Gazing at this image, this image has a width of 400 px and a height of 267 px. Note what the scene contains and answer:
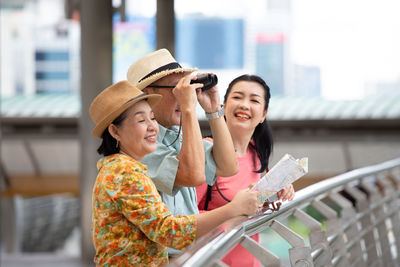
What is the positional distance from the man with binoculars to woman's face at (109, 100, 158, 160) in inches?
3.6

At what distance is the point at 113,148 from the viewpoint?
5.41ft

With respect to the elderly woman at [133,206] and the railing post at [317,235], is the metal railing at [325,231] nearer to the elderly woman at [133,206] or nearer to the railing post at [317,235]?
the railing post at [317,235]

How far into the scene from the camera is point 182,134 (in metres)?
1.75

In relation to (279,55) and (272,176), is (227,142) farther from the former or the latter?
Answer: (279,55)

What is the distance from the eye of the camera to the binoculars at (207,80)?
177cm

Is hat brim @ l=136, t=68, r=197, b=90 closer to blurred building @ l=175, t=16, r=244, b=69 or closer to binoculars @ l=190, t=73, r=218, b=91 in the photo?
binoculars @ l=190, t=73, r=218, b=91

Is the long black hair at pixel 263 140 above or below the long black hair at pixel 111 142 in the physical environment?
below

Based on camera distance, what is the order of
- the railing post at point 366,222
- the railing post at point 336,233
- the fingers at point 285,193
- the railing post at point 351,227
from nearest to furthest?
the fingers at point 285,193 < the railing post at point 336,233 < the railing post at point 351,227 < the railing post at point 366,222

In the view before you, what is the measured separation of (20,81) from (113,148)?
2738 cm

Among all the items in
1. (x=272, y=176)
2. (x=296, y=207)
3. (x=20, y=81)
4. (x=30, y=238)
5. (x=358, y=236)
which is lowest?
(x=30, y=238)

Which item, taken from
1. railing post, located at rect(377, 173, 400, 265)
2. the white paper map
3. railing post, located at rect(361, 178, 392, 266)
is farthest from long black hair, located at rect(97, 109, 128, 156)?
railing post, located at rect(377, 173, 400, 265)

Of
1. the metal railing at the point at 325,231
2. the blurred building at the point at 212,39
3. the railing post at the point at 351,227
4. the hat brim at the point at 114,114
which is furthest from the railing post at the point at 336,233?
the blurred building at the point at 212,39

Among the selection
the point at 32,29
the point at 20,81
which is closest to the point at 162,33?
the point at 20,81

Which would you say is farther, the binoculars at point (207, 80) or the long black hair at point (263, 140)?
the long black hair at point (263, 140)
